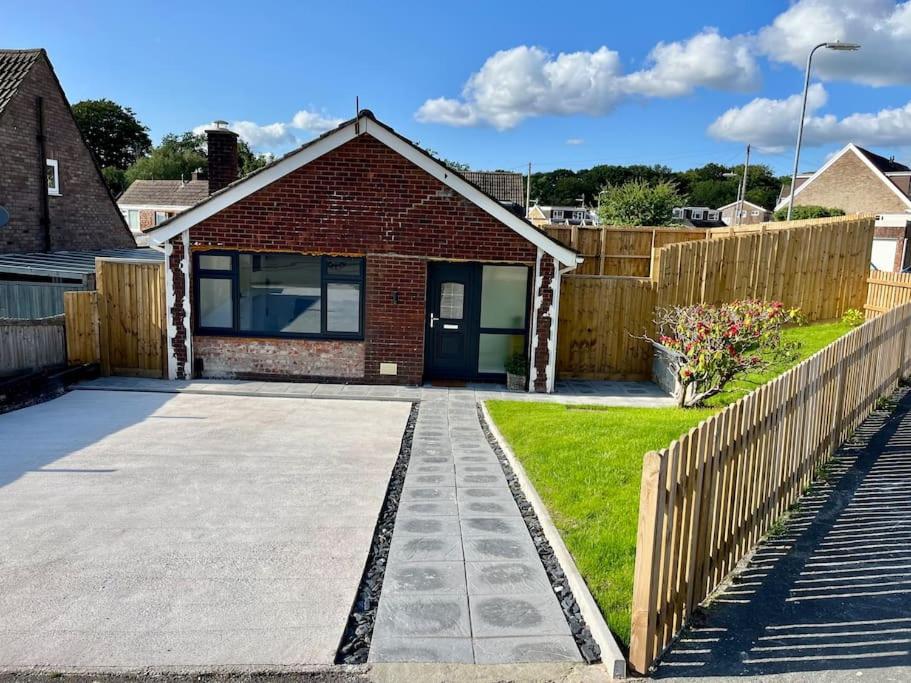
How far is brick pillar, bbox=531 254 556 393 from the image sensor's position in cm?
1183

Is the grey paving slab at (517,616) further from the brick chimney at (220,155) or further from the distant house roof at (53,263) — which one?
the brick chimney at (220,155)

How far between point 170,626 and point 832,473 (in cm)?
639

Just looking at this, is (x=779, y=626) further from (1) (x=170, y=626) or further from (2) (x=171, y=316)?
(2) (x=171, y=316)

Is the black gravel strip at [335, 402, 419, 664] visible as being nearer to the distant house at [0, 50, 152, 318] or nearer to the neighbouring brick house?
the distant house at [0, 50, 152, 318]

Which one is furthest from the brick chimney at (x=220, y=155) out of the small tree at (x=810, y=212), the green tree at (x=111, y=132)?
the green tree at (x=111, y=132)

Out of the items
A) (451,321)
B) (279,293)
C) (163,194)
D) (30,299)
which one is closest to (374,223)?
(279,293)

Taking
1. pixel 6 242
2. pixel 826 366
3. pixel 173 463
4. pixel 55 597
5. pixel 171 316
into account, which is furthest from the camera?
pixel 6 242

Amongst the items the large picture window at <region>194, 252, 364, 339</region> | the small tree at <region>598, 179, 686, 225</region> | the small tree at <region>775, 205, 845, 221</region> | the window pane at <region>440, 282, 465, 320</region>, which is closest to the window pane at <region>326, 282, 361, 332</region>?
the large picture window at <region>194, 252, 364, 339</region>

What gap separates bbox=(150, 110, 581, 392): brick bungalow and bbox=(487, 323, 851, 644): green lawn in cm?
198

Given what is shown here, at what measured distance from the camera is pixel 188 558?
16.8ft

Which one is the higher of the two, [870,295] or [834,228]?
[834,228]

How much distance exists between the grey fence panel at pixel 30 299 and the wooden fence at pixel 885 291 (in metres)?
16.8

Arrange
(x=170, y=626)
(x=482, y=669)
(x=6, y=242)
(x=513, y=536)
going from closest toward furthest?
(x=482, y=669)
(x=170, y=626)
(x=513, y=536)
(x=6, y=242)

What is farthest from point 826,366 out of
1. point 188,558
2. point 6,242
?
point 6,242
